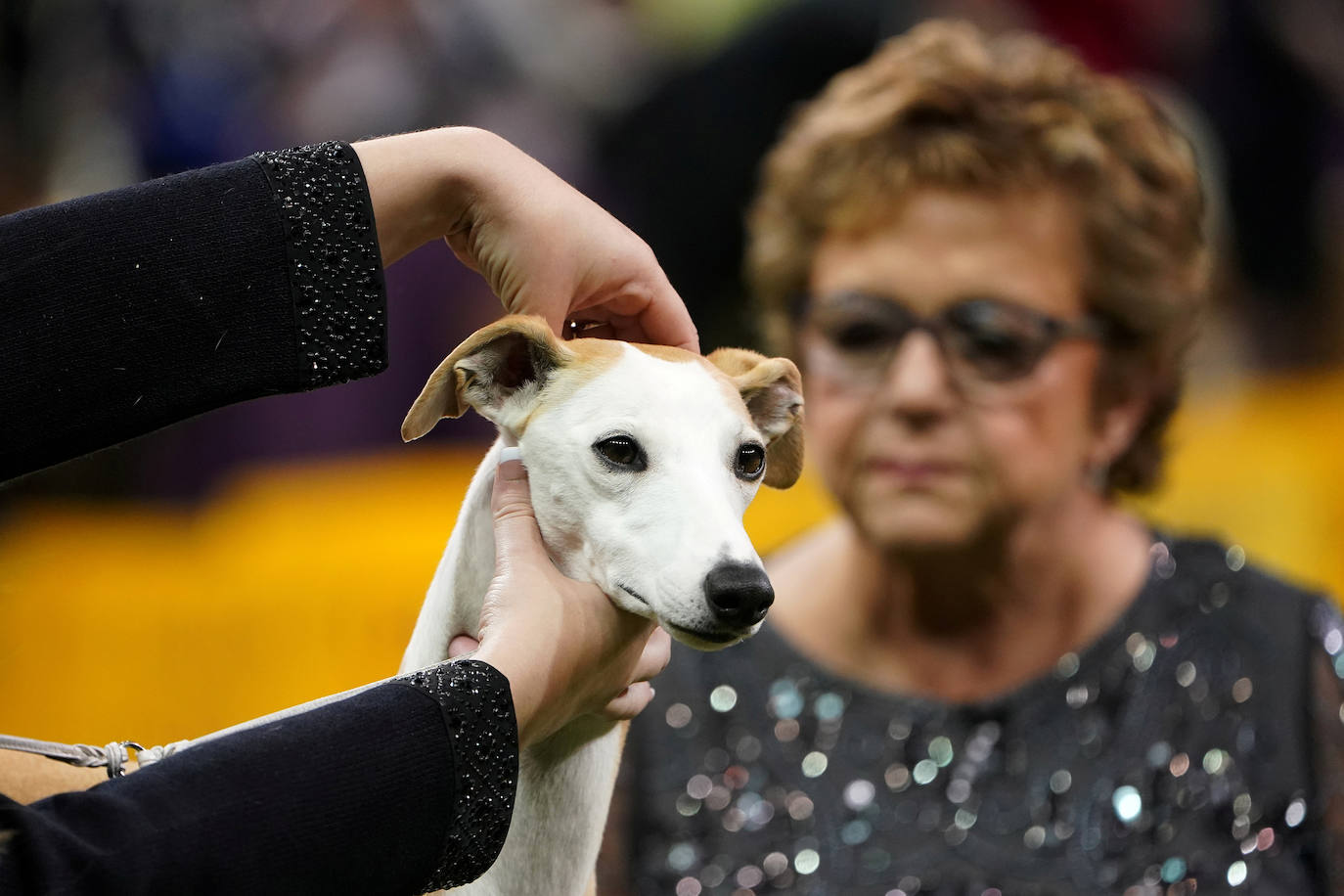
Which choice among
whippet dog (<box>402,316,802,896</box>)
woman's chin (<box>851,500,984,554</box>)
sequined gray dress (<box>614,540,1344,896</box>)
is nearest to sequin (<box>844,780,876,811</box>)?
sequined gray dress (<box>614,540,1344,896</box>)

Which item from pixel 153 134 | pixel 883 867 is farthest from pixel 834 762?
pixel 153 134

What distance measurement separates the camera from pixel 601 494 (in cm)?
69

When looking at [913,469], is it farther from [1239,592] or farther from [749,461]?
[749,461]

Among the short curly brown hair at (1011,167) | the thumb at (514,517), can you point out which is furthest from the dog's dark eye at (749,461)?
the short curly brown hair at (1011,167)

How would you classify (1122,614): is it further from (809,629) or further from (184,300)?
(184,300)

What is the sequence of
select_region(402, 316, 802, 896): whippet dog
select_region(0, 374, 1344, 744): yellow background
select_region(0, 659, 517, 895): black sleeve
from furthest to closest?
select_region(0, 374, 1344, 744): yellow background, select_region(402, 316, 802, 896): whippet dog, select_region(0, 659, 517, 895): black sleeve

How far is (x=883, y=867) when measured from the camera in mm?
1514

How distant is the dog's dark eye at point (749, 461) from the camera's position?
71 centimetres

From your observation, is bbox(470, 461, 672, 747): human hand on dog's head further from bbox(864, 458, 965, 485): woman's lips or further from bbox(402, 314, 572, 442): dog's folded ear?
bbox(864, 458, 965, 485): woman's lips

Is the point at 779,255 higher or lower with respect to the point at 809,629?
higher

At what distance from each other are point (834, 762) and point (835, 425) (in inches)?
14.8

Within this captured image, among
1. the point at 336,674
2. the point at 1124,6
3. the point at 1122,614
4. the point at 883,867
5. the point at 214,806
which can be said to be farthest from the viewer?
the point at 1124,6

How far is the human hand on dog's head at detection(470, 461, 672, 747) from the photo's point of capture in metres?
0.63

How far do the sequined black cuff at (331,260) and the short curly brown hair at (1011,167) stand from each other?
3.22 feet
